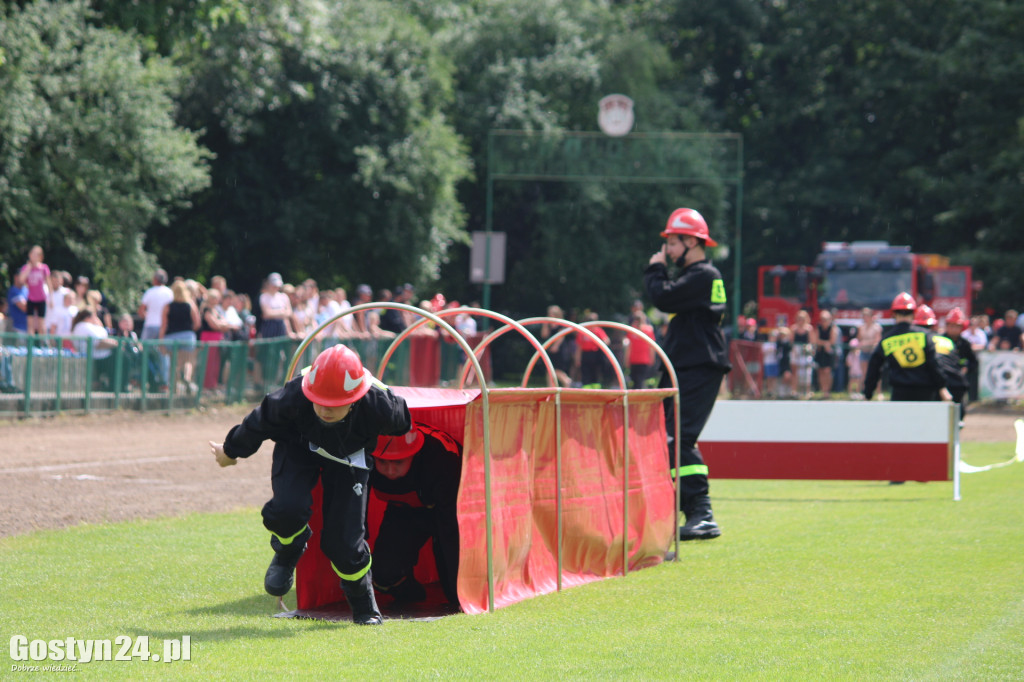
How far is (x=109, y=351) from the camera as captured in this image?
18.9 meters

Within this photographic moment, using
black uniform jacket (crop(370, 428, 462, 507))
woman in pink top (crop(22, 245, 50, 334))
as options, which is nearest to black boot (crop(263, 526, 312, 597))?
black uniform jacket (crop(370, 428, 462, 507))

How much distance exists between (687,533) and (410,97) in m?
28.1

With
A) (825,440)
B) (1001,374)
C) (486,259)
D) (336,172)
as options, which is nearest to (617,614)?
(825,440)

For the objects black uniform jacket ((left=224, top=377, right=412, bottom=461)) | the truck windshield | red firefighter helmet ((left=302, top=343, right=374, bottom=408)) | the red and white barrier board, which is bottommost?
the red and white barrier board

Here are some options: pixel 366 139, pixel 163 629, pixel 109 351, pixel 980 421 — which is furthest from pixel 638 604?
pixel 366 139

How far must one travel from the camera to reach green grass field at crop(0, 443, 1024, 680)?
17.7ft

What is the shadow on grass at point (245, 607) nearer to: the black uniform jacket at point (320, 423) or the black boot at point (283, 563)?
the black boot at point (283, 563)

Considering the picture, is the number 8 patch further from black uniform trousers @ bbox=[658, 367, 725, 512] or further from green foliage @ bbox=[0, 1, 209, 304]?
green foliage @ bbox=[0, 1, 209, 304]

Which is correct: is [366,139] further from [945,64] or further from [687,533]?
[687,533]

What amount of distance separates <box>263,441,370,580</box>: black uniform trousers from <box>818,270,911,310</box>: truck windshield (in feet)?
95.4

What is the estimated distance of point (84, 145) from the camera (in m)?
24.7

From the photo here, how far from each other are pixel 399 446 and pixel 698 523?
308 centimetres

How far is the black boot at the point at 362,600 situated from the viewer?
629 centimetres

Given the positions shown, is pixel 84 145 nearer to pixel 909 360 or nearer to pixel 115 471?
pixel 115 471
